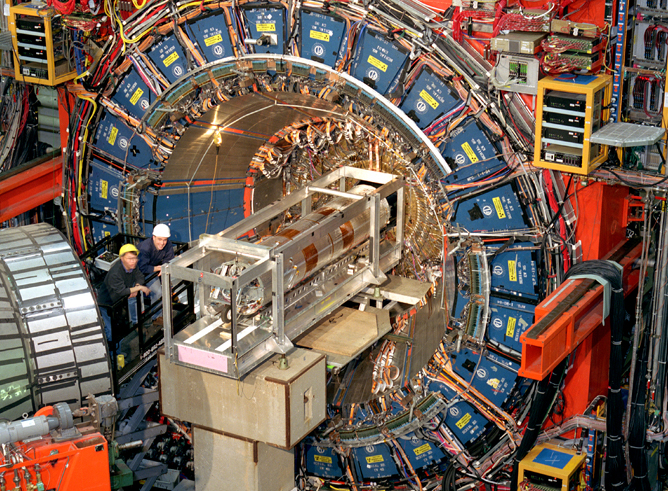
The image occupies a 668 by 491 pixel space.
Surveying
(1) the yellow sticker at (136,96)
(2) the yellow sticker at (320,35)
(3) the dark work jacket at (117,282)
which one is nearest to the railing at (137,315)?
(3) the dark work jacket at (117,282)

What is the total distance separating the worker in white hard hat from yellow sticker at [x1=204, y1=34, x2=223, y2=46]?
1.74 m

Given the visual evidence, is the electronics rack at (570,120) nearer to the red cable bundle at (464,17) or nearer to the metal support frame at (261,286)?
the red cable bundle at (464,17)

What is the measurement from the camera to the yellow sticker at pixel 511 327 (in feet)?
30.2

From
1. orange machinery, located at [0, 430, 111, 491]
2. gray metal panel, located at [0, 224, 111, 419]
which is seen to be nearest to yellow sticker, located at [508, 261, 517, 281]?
gray metal panel, located at [0, 224, 111, 419]

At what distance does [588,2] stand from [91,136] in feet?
16.9

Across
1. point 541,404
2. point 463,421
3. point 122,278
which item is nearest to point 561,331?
point 541,404

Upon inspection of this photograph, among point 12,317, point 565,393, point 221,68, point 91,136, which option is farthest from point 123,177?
point 565,393

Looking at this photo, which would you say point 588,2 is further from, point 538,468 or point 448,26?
point 538,468

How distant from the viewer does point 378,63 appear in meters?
9.18

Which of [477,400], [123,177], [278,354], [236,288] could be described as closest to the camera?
[236,288]

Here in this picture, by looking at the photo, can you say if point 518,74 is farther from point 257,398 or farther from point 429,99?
point 257,398

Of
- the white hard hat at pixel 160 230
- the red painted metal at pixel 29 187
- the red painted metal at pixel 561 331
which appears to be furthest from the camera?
the red painted metal at pixel 29 187

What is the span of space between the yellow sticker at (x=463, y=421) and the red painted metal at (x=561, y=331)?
1.31 metres

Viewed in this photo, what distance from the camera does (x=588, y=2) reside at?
8266mm
